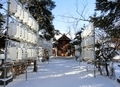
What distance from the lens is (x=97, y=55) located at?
11633mm

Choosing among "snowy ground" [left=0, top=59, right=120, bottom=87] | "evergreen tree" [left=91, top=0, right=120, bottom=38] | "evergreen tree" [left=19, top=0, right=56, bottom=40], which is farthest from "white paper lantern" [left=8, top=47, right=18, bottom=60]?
"evergreen tree" [left=19, top=0, right=56, bottom=40]

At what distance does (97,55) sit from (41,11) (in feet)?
42.2

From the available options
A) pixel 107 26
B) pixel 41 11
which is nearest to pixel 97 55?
pixel 107 26

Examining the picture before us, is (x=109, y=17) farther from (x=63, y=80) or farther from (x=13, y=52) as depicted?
(x=13, y=52)

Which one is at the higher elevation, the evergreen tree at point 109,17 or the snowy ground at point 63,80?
the evergreen tree at point 109,17

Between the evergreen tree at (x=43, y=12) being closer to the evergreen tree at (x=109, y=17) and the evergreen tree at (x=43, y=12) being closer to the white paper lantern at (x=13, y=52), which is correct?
the evergreen tree at (x=109, y=17)

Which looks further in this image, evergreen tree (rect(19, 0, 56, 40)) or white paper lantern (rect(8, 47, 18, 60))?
evergreen tree (rect(19, 0, 56, 40))

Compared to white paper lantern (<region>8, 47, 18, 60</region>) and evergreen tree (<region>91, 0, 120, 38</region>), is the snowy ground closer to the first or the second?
white paper lantern (<region>8, 47, 18, 60</region>)

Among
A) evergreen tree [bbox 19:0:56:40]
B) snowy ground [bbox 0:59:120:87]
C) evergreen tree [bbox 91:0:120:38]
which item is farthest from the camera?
evergreen tree [bbox 19:0:56:40]

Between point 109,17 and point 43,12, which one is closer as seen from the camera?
point 109,17

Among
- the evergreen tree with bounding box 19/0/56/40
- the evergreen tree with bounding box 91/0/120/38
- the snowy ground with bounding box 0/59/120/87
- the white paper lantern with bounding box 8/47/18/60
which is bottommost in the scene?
the snowy ground with bounding box 0/59/120/87

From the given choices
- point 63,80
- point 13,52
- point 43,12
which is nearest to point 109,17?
point 63,80

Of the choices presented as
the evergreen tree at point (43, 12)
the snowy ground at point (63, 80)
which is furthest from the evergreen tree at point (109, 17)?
the evergreen tree at point (43, 12)

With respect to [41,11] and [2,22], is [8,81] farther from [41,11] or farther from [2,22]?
[41,11]
